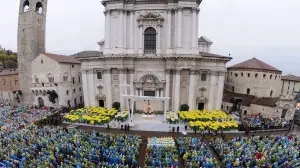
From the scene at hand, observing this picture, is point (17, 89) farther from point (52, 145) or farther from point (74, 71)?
point (52, 145)

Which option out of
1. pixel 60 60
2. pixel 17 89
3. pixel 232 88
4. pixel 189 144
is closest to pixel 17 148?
pixel 189 144

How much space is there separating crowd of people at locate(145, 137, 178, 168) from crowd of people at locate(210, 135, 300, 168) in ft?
13.8

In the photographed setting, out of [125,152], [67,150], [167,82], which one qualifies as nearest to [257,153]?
[125,152]

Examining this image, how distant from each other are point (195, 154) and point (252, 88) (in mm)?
28534

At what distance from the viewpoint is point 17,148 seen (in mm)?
17922

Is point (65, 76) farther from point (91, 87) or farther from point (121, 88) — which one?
point (121, 88)

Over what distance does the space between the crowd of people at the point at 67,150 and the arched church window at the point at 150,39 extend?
715 inches

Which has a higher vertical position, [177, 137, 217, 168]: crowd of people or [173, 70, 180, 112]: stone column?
[173, 70, 180, 112]: stone column

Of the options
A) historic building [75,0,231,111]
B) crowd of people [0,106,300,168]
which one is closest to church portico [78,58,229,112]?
historic building [75,0,231,111]

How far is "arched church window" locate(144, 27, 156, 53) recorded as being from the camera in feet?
113

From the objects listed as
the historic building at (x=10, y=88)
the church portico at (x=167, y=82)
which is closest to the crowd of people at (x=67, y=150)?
the church portico at (x=167, y=82)

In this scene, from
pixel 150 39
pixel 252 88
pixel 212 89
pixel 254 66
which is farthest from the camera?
pixel 254 66

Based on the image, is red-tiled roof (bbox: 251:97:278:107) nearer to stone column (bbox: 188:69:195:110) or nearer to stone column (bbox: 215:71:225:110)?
stone column (bbox: 215:71:225:110)

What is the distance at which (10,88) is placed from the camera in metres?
48.4
